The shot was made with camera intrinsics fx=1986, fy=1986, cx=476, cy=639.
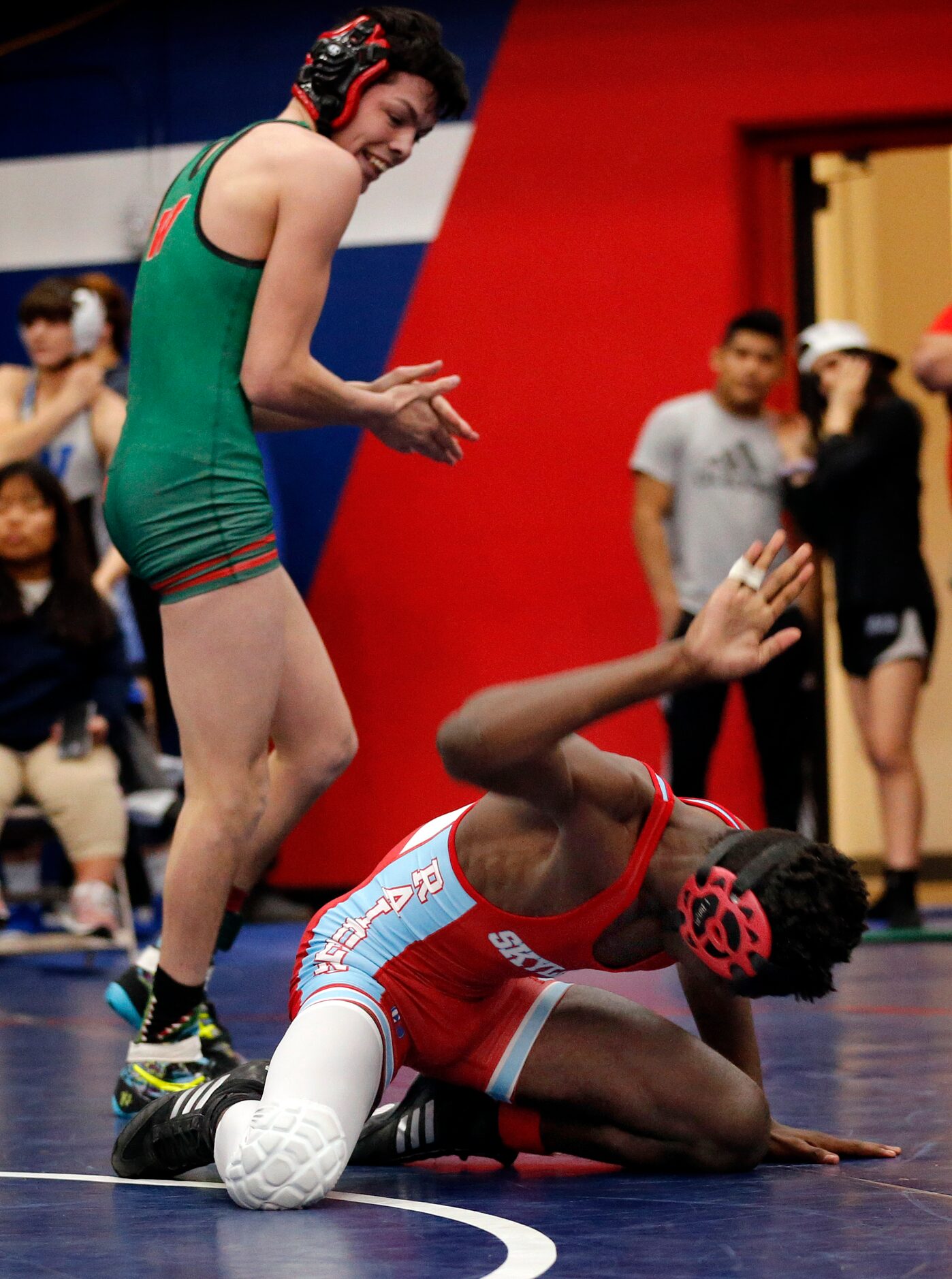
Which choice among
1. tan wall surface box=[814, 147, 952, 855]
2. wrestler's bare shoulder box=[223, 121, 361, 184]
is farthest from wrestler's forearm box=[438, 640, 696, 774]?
tan wall surface box=[814, 147, 952, 855]

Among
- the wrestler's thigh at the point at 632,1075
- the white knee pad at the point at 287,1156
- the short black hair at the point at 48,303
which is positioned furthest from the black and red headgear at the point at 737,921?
the short black hair at the point at 48,303

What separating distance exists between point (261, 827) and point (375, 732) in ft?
12.1

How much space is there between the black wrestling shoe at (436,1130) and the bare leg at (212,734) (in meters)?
0.42

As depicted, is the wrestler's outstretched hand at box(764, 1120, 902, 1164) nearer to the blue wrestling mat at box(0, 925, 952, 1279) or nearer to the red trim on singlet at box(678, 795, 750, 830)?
the blue wrestling mat at box(0, 925, 952, 1279)

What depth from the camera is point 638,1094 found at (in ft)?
8.78

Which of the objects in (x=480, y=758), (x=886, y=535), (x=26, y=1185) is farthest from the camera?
(x=886, y=535)

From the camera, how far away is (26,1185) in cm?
261

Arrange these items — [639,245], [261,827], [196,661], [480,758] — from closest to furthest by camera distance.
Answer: [480,758] < [196,661] < [261,827] < [639,245]

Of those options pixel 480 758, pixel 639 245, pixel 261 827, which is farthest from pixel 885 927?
pixel 480 758

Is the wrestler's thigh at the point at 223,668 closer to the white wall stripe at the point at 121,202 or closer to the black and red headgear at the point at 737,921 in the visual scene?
the black and red headgear at the point at 737,921

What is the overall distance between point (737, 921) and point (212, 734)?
0.97 meters

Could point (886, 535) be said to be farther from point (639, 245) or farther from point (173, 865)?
point (173, 865)

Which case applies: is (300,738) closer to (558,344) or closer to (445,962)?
(445,962)

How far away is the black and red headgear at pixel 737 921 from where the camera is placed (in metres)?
2.37
